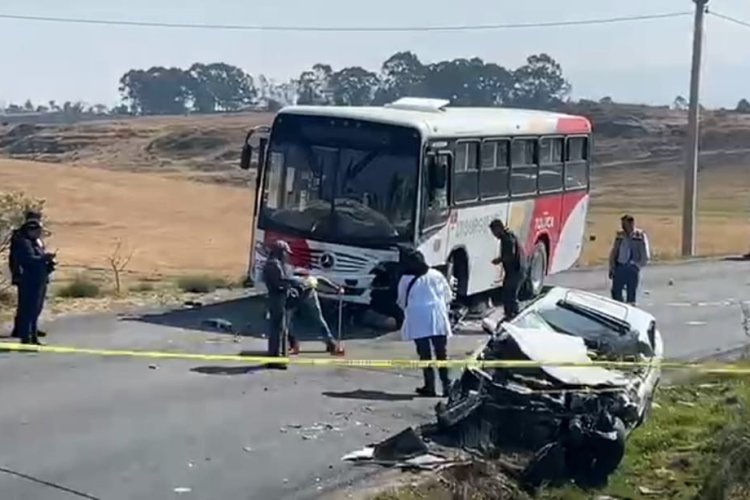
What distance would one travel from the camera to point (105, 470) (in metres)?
11.6

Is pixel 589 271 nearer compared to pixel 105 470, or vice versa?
pixel 105 470

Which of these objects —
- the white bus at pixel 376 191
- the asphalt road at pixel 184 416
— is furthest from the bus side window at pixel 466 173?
the asphalt road at pixel 184 416

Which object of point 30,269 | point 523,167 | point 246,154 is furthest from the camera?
point 523,167

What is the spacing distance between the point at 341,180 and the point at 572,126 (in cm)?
728

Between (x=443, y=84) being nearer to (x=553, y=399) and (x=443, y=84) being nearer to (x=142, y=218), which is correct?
(x=142, y=218)

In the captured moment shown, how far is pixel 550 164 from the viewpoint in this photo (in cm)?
2511

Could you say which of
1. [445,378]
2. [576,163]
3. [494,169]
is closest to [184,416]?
[445,378]

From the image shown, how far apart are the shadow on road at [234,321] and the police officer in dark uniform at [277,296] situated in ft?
8.77

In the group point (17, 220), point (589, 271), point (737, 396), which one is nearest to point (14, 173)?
point (589, 271)

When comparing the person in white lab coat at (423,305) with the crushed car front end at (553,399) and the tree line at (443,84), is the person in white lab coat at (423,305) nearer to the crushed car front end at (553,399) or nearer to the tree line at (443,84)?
the crushed car front end at (553,399)

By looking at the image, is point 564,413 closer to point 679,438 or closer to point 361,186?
point 679,438

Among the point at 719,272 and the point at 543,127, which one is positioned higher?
the point at 543,127

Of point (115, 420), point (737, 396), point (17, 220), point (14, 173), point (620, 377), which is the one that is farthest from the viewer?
point (14, 173)

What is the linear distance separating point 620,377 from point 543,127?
1248cm
